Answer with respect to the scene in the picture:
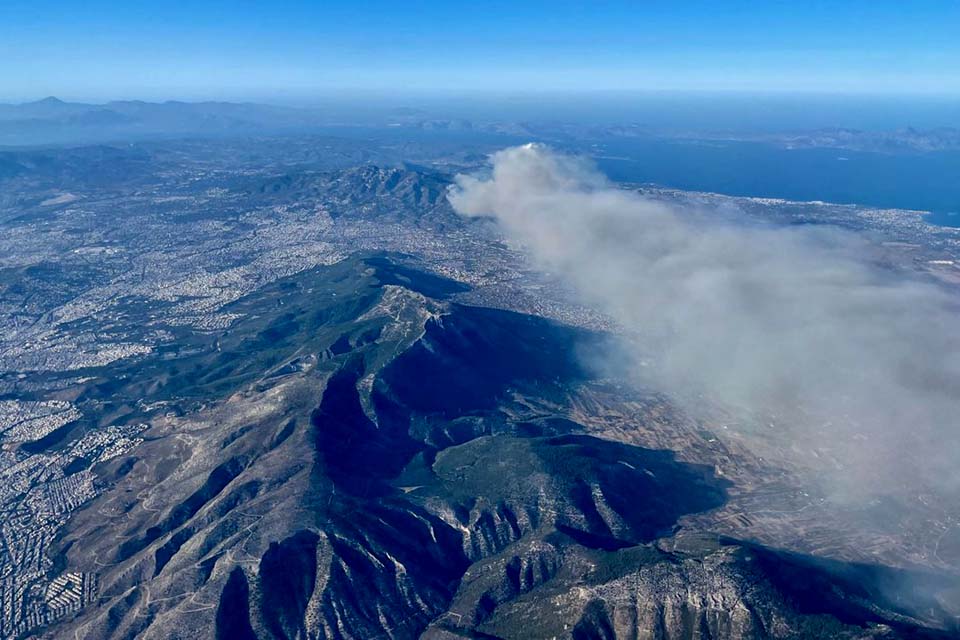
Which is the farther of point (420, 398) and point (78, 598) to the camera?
point (420, 398)

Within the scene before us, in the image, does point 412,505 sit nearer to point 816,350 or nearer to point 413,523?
point 413,523

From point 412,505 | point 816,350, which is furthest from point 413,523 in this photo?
Answer: point 816,350

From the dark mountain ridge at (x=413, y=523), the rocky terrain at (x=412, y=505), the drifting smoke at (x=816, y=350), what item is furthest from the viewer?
the drifting smoke at (x=816, y=350)

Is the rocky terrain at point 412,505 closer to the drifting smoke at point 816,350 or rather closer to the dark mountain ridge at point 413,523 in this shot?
the dark mountain ridge at point 413,523

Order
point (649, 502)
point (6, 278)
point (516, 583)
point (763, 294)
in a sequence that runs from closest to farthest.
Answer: point (516, 583) < point (649, 502) < point (763, 294) < point (6, 278)

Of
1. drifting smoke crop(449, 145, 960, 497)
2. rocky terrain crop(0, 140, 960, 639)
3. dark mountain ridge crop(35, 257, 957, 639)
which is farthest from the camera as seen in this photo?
drifting smoke crop(449, 145, 960, 497)

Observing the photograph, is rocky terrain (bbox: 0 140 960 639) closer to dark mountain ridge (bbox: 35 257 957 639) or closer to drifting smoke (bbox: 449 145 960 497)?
dark mountain ridge (bbox: 35 257 957 639)

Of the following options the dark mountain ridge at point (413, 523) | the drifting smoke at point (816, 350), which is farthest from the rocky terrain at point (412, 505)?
the drifting smoke at point (816, 350)

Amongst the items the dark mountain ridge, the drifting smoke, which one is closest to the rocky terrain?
the dark mountain ridge

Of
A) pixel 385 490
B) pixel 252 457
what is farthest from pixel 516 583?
pixel 252 457

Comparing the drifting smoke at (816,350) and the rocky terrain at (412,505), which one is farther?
the drifting smoke at (816,350)

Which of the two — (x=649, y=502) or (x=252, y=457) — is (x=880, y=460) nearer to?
(x=649, y=502)
